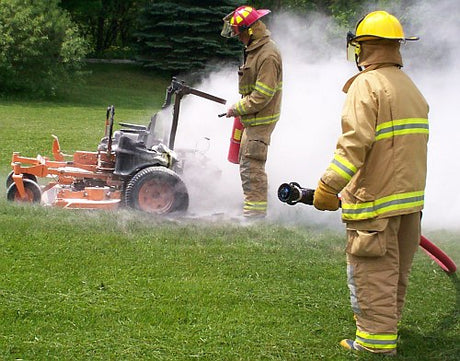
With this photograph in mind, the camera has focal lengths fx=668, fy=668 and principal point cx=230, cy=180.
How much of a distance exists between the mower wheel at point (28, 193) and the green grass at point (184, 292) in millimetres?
Answer: 242

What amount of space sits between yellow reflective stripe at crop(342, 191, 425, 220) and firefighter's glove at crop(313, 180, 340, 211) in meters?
0.12

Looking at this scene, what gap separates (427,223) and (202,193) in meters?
2.41

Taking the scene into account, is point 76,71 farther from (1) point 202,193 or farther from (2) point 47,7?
(1) point 202,193

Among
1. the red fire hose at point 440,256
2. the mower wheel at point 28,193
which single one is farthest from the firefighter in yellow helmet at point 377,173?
the mower wheel at point 28,193

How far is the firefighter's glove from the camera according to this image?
3639mm

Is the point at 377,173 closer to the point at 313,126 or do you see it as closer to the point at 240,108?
the point at 240,108

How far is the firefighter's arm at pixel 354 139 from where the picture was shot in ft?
11.6

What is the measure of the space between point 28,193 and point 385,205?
401 centimetres

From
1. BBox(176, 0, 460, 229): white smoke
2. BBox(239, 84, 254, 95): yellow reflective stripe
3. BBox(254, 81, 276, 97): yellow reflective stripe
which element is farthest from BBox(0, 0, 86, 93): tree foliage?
BBox(254, 81, 276, 97): yellow reflective stripe

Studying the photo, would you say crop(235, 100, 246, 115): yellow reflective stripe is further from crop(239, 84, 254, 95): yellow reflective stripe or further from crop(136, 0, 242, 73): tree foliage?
crop(136, 0, 242, 73): tree foliage

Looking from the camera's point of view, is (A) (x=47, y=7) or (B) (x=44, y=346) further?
(A) (x=47, y=7)

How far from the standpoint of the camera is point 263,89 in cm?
641

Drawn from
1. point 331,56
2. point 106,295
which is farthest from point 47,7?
point 106,295

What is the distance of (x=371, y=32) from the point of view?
3.68 m
